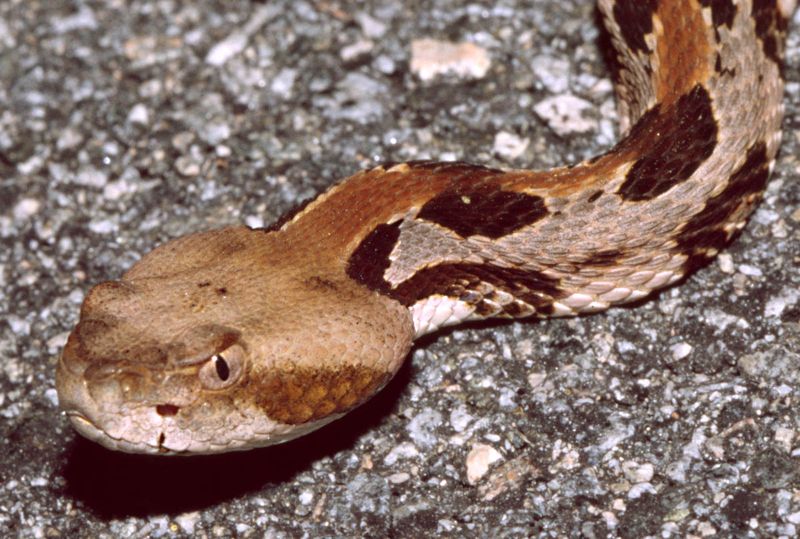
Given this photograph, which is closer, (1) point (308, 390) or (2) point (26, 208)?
(1) point (308, 390)

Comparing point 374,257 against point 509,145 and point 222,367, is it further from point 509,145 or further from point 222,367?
point 509,145

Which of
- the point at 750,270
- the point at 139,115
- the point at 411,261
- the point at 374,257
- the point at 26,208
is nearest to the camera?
the point at 374,257

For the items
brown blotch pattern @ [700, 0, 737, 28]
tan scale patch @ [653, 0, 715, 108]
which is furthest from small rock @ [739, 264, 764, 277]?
brown blotch pattern @ [700, 0, 737, 28]

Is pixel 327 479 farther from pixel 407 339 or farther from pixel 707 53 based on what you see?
pixel 707 53

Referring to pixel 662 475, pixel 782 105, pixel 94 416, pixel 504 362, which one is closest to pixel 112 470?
pixel 94 416

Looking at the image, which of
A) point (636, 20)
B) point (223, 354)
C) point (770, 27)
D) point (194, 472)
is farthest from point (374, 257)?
point (770, 27)

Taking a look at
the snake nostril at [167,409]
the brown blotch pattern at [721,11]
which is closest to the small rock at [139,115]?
the snake nostril at [167,409]
